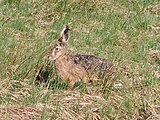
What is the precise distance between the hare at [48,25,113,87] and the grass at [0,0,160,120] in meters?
0.15

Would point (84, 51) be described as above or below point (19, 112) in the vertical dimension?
above

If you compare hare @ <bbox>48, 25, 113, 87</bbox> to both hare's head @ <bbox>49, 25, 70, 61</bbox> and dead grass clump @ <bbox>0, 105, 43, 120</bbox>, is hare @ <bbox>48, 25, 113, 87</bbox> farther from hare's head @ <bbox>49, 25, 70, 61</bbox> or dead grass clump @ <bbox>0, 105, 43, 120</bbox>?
dead grass clump @ <bbox>0, 105, 43, 120</bbox>

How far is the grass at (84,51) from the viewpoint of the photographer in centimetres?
622

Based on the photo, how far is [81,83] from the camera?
22.7ft

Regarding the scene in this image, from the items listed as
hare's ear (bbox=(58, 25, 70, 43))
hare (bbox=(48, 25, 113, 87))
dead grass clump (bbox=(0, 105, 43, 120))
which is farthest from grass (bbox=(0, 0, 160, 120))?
hare's ear (bbox=(58, 25, 70, 43))

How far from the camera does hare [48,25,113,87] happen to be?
7.04 m

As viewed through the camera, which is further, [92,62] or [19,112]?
[92,62]

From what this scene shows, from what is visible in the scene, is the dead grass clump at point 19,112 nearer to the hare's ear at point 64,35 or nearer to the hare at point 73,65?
the hare at point 73,65

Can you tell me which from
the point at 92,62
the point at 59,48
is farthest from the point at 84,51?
the point at 59,48

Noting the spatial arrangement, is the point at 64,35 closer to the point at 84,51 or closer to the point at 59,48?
the point at 59,48

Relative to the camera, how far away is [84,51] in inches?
327

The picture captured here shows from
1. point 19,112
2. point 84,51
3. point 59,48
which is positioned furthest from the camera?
point 84,51

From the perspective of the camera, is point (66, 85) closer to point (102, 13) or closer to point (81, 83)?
point (81, 83)

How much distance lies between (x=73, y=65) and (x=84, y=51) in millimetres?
1116
